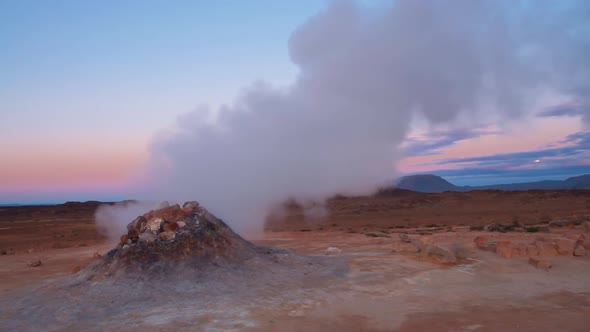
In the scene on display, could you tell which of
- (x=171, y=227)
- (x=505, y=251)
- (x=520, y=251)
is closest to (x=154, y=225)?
(x=171, y=227)

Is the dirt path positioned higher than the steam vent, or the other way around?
the steam vent

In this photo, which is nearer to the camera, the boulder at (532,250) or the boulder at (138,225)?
the boulder at (138,225)

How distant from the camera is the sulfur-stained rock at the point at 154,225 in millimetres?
9984

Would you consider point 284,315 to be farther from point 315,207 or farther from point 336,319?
point 315,207

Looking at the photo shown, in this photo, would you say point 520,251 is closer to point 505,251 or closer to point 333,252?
point 505,251

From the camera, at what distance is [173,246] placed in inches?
380

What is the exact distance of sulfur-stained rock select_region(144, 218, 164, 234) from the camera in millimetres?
9984

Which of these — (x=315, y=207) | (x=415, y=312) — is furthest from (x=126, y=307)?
(x=315, y=207)

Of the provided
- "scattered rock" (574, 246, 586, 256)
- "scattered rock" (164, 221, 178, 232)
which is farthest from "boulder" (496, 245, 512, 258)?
"scattered rock" (164, 221, 178, 232)

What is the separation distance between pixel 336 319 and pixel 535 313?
2996mm

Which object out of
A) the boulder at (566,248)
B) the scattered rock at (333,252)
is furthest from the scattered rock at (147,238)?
the boulder at (566,248)

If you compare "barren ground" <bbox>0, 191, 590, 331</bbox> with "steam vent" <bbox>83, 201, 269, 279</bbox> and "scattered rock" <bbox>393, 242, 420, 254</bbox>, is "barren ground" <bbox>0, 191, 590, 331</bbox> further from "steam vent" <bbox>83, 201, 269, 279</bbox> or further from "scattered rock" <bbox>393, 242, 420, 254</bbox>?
"steam vent" <bbox>83, 201, 269, 279</bbox>

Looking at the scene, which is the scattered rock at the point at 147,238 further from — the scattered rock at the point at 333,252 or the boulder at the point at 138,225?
the scattered rock at the point at 333,252

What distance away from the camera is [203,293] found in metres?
8.21
